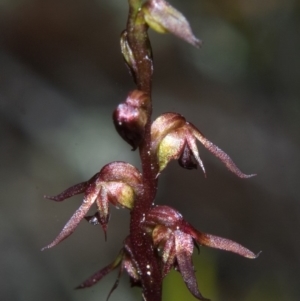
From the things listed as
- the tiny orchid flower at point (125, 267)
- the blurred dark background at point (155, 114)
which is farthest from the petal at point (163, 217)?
the blurred dark background at point (155, 114)

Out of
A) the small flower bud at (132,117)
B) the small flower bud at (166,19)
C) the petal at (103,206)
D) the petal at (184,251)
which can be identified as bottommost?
the petal at (184,251)

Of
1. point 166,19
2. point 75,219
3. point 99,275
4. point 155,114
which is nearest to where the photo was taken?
point 166,19

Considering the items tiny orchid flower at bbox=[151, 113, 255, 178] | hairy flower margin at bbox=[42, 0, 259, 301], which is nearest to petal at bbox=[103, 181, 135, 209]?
hairy flower margin at bbox=[42, 0, 259, 301]

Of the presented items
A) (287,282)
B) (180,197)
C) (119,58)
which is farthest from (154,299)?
(119,58)

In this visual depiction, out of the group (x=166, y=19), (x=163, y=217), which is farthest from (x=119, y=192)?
(x=166, y=19)

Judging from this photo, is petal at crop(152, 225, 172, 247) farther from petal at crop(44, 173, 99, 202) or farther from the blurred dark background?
the blurred dark background

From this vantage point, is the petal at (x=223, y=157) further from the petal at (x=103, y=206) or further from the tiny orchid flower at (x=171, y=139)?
the petal at (x=103, y=206)

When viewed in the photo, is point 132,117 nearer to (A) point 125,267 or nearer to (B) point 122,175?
(B) point 122,175
